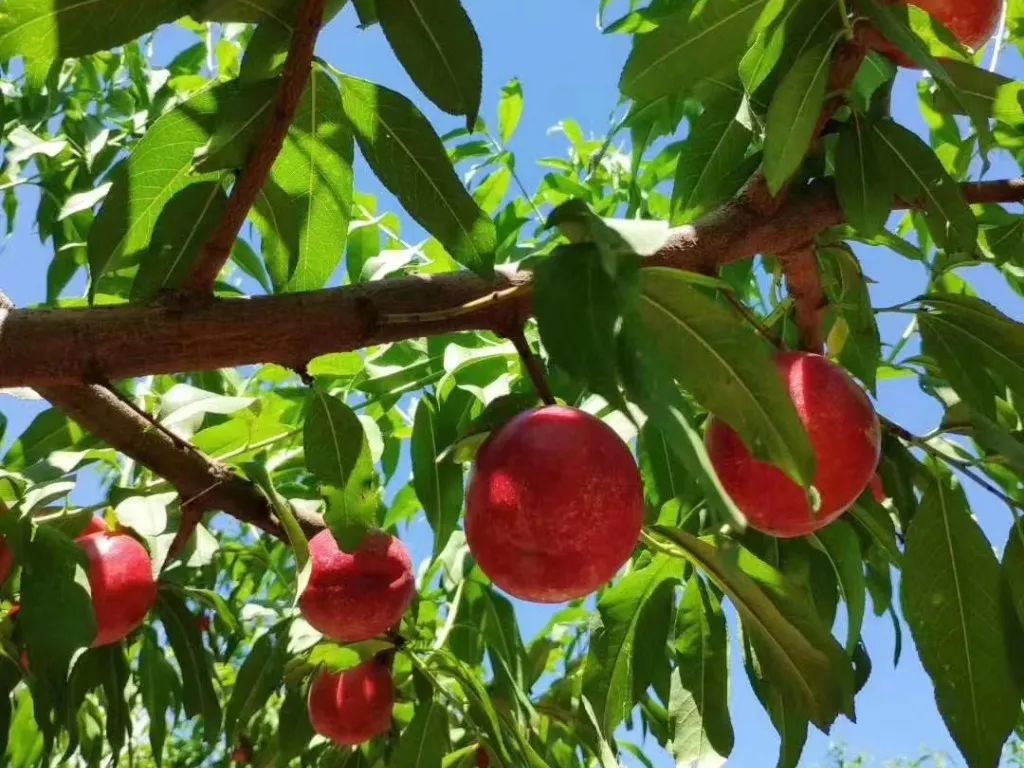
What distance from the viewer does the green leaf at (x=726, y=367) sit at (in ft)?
2.82

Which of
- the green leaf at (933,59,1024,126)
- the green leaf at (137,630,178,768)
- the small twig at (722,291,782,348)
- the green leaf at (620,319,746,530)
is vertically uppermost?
the green leaf at (933,59,1024,126)

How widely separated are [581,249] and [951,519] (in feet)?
2.57

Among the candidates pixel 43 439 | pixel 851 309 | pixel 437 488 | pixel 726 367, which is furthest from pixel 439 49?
pixel 43 439

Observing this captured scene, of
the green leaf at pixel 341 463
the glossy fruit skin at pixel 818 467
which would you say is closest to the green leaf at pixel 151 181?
the green leaf at pixel 341 463

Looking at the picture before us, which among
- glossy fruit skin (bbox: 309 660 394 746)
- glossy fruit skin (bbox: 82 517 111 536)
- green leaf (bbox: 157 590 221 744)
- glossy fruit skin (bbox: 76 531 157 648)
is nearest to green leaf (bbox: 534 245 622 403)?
glossy fruit skin (bbox: 76 531 157 648)

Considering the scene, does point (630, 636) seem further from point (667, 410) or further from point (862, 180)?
point (667, 410)

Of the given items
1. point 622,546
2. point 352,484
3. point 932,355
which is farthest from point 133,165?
point 932,355

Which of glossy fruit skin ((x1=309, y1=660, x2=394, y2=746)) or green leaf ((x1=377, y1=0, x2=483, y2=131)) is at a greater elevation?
green leaf ((x1=377, y1=0, x2=483, y2=131))

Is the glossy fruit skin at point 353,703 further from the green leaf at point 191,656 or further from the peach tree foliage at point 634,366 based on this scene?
the green leaf at point 191,656

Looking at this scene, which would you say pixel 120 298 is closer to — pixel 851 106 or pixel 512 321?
pixel 512 321

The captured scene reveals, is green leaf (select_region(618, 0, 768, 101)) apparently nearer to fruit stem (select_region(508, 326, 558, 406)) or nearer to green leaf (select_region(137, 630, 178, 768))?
fruit stem (select_region(508, 326, 558, 406))

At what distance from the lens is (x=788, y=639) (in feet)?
3.88

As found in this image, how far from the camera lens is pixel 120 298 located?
1.69m

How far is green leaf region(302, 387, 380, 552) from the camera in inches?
51.0
